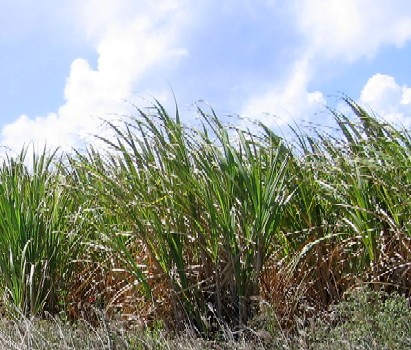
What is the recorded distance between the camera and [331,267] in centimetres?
369

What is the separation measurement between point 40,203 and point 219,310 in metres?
1.38

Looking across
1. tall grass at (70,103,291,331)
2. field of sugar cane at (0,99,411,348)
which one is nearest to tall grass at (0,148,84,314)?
field of sugar cane at (0,99,411,348)

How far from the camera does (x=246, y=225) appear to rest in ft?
11.5

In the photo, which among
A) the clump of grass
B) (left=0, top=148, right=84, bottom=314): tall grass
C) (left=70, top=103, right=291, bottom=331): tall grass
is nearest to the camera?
the clump of grass

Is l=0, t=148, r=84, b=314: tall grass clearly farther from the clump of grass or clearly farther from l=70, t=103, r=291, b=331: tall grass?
the clump of grass

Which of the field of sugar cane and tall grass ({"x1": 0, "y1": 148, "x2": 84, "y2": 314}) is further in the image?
tall grass ({"x1": 0, "y1": 148, "x2": 84, "y2": 314})

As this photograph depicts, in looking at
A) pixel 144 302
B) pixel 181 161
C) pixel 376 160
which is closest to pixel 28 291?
pixel 144 302

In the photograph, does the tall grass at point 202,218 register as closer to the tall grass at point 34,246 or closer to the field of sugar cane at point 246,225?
the field of sugar cane at point 246,225

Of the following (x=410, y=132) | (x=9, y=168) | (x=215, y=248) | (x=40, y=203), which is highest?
(x=9, y=168)

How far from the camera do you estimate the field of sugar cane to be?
351 cm

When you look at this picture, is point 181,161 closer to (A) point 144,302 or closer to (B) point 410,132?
(A) point 144,302

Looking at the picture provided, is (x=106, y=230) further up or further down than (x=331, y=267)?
further up

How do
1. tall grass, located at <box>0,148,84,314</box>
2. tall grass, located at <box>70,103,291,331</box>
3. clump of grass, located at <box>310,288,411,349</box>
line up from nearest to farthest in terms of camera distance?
clump of grass, located at <box>310,288,411,349</box> → tall grass, located at <box>70,103,291,331</box> → tall grass, located at <box>0,148,84,314</box>

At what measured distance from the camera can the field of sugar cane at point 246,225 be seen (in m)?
3.51
